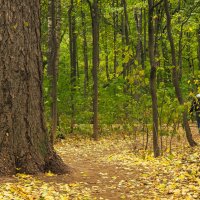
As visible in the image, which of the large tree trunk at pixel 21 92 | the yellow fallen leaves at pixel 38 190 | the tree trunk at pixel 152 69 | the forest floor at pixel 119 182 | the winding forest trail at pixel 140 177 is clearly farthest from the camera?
the tree trunk at pixel 152 69

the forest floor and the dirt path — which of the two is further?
the dirt path

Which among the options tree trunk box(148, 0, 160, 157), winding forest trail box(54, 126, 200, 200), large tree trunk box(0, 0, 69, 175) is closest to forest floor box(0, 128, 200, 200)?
winding forest trail box(54, 126, 200, 200)

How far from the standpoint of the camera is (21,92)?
6.41m

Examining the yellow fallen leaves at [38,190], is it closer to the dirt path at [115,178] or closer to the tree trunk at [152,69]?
the dirt path at [115,178]

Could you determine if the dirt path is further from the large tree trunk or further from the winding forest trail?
the large tree trunk

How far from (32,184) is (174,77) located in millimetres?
6646

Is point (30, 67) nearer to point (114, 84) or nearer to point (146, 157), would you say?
point (146, 157)

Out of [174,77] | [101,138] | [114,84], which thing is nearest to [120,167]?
[174,77]

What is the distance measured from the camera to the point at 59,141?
14.4 m

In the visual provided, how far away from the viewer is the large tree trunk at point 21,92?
6211 mm

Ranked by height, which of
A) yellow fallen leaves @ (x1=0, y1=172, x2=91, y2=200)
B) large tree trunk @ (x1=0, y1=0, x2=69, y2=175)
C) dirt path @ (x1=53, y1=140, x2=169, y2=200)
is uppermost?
large tree trunk @ (x1=0, y1=0, x2=69, y2=175)

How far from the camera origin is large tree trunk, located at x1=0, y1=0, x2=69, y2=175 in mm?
6211

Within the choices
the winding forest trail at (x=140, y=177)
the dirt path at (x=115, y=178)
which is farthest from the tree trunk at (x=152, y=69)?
the dirt path at (x=115, y=178)

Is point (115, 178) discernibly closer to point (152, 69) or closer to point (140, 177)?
point (140, 177)
